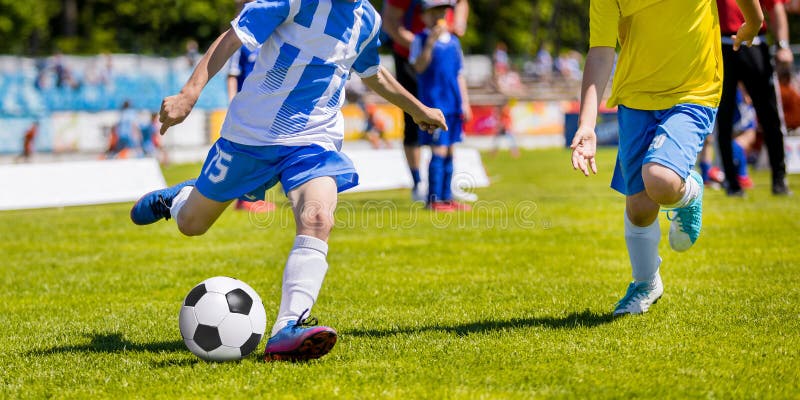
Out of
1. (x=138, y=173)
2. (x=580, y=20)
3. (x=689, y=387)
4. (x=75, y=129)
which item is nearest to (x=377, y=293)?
(x=689, y=387)

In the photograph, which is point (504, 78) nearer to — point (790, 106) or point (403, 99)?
point (790, 106)

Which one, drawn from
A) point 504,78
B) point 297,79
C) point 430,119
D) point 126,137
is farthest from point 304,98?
point 504,78

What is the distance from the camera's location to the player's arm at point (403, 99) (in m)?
4.89

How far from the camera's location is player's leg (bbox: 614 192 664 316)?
5.00 metres

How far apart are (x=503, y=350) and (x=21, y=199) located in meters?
9.61

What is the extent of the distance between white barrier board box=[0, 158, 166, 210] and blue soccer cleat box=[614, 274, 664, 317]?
351 inches

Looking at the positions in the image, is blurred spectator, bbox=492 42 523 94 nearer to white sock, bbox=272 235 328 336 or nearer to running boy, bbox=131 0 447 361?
running boy, bbox=131 0 447 361

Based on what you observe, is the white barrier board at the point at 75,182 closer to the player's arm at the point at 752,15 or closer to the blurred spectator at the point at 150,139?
the player's arm at the point at 752,15

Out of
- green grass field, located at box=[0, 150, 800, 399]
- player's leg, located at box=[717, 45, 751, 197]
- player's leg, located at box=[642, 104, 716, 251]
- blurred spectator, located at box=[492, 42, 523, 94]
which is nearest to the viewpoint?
green grass field, located at box=[0, 150, 800, 399]

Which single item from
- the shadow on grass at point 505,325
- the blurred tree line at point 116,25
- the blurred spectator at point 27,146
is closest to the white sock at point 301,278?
the shadow on grass at point 505,325

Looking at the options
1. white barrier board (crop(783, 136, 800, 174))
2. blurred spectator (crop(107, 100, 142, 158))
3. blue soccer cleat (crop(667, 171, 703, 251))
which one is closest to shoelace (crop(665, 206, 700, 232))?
blue soccer cleat (crop(667, 171, 703, 251))

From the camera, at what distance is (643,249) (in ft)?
16.6

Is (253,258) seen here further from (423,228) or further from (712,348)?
(712,348)

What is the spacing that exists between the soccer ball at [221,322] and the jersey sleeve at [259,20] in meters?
1.13
